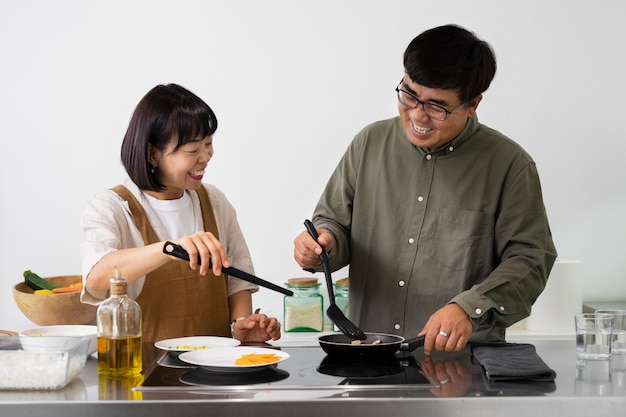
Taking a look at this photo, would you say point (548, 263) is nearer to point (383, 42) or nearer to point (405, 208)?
point (405, 208)

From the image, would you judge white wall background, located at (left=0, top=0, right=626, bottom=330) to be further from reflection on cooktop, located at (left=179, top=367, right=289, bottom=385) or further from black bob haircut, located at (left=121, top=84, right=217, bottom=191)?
reflection on cooktop, located at (left=179, top=367, right=289, bottom=385)

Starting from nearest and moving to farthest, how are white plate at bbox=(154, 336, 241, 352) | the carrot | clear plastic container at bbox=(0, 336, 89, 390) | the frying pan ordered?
clear plastic container at bbox=(0, 336, 89, 390)
the frying pan
white plate at bbox=(154, 336, 241, 352)
the carrot

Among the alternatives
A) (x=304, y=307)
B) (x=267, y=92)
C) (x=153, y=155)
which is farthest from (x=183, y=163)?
(x=267, y=92)

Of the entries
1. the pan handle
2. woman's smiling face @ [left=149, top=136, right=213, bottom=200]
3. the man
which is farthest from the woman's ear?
the pan handle

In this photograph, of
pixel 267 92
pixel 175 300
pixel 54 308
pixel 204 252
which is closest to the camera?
pixel 204 252

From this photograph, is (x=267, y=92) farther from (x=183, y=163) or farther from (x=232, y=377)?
(x=232, y=377)

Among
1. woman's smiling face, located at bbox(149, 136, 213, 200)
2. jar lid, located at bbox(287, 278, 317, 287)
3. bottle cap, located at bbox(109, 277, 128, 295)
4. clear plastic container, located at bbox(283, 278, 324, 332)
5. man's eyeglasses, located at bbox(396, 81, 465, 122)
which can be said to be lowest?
clear plastic container, located at bbox(283, 278, 324, 332)

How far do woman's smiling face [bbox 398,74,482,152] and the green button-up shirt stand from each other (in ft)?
0.46

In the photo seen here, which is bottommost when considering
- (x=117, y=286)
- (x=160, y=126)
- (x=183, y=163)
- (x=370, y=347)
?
(x=370, y=347)

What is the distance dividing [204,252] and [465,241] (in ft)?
2.86

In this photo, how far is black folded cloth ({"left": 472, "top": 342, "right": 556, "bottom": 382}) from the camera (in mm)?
1736

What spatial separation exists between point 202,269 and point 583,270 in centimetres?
228

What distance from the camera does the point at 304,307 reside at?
3414 mm

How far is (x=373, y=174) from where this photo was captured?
2617mm
